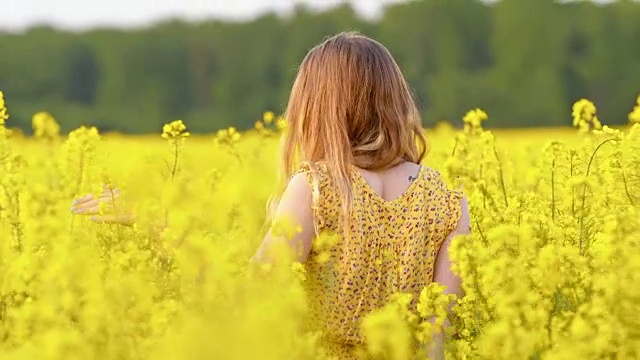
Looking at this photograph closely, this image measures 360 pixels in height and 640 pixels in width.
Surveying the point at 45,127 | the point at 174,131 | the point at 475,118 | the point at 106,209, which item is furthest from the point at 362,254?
the point at 45,127

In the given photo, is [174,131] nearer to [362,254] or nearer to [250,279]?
[362,254]

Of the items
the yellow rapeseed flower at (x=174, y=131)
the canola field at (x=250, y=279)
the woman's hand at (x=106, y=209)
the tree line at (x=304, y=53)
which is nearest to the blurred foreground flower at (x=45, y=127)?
the canola field at (x=250, y=279)

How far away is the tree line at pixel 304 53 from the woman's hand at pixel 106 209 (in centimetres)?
3295

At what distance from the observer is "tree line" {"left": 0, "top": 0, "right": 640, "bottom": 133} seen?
131ft

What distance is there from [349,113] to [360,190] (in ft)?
0.74

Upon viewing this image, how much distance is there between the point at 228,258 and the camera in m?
2.72

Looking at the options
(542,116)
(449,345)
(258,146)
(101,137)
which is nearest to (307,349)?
(449,345)

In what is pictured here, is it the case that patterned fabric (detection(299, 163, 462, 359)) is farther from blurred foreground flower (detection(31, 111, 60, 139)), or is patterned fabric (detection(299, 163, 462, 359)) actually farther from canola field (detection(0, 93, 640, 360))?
blurred foreground flower (detection(31, 111, 60, 139))

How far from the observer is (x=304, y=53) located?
149 ft

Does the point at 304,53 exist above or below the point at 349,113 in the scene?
above

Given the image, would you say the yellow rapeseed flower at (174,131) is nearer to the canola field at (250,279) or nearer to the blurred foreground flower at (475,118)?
the canola field at (250,279)

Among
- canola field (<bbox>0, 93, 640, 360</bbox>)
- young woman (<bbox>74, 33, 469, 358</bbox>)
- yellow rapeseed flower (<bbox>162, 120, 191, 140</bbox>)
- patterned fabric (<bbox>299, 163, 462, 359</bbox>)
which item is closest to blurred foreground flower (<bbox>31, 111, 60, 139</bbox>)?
canola field (<bbox>0, 93, 640, 360</bbox>)

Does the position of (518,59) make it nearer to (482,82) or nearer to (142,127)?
(482,82)

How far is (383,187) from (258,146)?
2.72 metres
